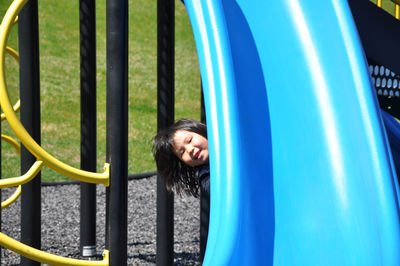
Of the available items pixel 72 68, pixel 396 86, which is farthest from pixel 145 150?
pixel 396 86

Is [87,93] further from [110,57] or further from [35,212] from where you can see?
[110,57]

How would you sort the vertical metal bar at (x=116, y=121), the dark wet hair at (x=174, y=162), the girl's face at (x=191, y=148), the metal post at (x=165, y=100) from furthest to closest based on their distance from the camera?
the metal post at (x=165, y=100), the dark wet hair at (x=174, y=162), the girl's face at (x=191, y=148), the vertical metal bar at (x=116, y=121)

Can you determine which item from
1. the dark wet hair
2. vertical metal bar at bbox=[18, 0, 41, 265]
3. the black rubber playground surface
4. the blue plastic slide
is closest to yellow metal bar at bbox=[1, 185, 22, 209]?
the black rubber playground surface

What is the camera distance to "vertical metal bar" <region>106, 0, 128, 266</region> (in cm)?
208

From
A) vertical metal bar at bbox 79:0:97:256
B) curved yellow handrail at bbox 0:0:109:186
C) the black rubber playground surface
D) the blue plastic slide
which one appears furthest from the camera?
the black rubber playground surface

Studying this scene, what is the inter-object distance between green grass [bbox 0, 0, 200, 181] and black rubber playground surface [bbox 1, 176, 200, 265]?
1736mm

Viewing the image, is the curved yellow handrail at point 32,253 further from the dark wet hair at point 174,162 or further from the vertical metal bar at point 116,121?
the dark wet hair at point 174,162

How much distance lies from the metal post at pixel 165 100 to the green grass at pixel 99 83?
443 cm

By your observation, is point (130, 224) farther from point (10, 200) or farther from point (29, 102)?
point (29, 102)

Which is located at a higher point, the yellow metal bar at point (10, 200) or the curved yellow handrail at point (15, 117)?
the curved yellow handrail at point (15, 117)

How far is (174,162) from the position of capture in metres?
2.57

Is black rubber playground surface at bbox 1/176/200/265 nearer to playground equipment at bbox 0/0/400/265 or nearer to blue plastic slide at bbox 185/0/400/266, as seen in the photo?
playground equipment at bbox 0/0/400/265

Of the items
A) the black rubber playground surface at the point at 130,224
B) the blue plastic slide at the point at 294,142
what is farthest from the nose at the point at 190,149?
the black rubber playground surface at the point at 130,224

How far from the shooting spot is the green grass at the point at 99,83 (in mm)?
8188
